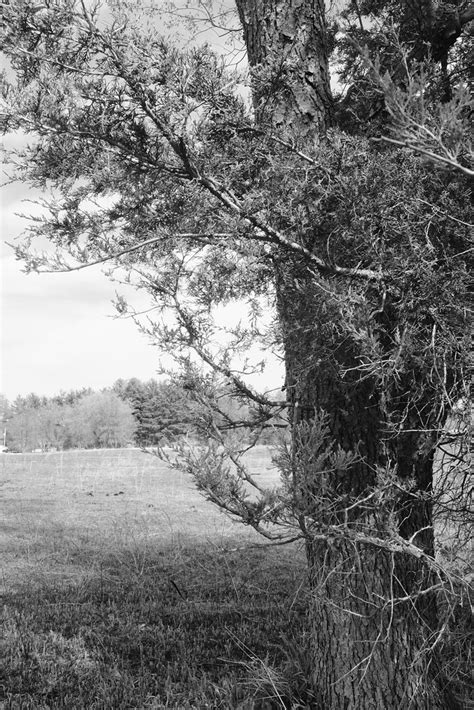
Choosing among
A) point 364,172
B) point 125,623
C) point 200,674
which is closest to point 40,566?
point 125,623

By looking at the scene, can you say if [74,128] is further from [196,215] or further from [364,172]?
[364,172]

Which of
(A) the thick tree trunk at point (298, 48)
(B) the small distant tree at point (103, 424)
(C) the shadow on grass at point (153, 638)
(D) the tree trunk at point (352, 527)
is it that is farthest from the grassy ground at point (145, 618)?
(B) the small distant tree at point (103, 424)

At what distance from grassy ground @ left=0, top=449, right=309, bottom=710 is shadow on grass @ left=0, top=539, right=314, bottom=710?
0.01 m

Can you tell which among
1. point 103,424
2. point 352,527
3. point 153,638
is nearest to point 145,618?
point 153,638

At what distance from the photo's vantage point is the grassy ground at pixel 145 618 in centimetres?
465

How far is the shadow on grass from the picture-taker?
4.57 meters

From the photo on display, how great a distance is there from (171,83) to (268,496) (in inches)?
73.7

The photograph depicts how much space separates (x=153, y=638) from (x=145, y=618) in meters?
0.61

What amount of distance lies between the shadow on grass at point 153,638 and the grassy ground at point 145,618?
0.05 feet

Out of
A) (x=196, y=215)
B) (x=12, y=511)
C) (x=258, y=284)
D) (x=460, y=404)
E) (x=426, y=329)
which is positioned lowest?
(x=12, y=511)

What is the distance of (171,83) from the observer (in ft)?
9.16

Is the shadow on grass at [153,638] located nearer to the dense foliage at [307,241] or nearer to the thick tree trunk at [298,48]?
the dense foliage at [307,241]

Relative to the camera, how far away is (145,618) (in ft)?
21.3

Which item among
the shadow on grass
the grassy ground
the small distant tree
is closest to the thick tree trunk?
the grassy ground
